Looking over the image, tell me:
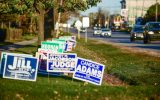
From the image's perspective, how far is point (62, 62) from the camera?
46.3ft

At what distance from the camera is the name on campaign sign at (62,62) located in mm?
13938

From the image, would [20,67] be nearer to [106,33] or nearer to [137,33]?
[137,33]

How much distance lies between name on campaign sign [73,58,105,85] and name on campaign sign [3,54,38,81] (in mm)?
1196

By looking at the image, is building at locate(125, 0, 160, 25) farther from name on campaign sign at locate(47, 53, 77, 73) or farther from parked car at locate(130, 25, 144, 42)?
name on campaign sign at locate(47, 53, 77, 73)

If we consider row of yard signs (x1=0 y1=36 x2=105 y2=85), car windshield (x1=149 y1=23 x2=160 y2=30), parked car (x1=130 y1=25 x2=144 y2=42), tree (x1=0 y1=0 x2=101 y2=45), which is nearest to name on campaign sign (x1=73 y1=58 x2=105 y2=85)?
row of yard signs (x1=0 y1=36 x2=105 y2=85)

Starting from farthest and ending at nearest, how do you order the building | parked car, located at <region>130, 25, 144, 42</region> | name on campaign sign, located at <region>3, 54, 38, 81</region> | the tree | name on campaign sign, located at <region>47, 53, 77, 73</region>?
the building
parked car, located at <region>130, 25, 144, 42</region>
the tree
name on campaign sign, located at <region>47, 53, 77, 73</region>
name on campaign sign, located at <region>3, 54, 38, 81</region>

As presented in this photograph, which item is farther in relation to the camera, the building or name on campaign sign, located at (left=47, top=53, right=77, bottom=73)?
the building

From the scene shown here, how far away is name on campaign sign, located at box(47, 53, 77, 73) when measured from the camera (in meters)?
13.9

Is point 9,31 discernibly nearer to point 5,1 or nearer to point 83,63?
point 5,1

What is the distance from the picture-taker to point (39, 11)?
28.8 metres

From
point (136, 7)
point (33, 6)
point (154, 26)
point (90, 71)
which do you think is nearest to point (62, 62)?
point (90, 71)

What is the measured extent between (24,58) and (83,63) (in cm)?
149

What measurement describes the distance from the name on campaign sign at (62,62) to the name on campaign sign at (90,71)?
2.14 feet

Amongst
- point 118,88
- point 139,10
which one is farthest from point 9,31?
point 139,10
